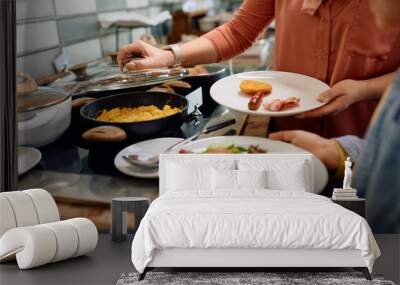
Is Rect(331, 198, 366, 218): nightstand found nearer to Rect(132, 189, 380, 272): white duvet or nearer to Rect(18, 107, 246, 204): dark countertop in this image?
Answer: Rect(132, 189, 380, 272): white duvet

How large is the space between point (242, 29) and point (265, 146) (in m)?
0.74

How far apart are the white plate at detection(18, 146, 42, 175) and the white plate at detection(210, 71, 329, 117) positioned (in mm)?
1267

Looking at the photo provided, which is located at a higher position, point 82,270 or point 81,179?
point 81,179

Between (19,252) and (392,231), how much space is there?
2.20 metres

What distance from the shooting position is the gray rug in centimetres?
298

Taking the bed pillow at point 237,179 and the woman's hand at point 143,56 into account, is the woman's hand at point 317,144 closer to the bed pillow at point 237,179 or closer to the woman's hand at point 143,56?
the bed pillow at point 237,179

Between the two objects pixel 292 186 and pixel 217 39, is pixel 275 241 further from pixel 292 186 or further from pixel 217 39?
pixel 217 39

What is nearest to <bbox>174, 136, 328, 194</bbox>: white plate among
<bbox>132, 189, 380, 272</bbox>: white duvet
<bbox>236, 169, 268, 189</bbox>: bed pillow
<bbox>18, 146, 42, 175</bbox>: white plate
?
<bbox>236, 169, 268, 189</bbox>: bed pillow

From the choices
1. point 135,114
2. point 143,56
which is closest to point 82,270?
point 135,114

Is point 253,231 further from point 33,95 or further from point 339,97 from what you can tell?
point 33,95

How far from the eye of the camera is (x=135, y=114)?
3.77 m

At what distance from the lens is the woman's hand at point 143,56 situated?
12.4ft

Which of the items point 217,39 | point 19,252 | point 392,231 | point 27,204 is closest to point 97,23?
point 217,39

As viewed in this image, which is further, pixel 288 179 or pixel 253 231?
pixel 288 179
